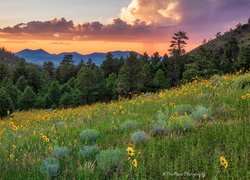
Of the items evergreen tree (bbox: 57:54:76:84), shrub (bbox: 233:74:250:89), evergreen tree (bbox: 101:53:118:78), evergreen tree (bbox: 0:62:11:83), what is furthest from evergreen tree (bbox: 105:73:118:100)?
shrub (bbox: 233:74:250:89)

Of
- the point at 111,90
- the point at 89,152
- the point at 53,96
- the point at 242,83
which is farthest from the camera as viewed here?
the point at 111,90

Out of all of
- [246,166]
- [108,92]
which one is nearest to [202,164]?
[246,166]

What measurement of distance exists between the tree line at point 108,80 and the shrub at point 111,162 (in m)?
35.8

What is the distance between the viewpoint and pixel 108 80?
74375mm

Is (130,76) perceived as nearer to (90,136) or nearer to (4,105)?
(4,105)

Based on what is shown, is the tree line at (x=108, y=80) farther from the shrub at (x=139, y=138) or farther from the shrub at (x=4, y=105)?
the shrub at (x=139, y=138)

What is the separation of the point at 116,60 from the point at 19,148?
8614 cm

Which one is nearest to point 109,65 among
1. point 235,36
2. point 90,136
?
point 235,36

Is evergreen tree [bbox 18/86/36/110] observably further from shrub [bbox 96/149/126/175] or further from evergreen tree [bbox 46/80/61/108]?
shrub [bbox 96/149/126/175]

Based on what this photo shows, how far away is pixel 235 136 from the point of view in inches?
223

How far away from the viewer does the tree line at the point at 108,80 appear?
2167 inches

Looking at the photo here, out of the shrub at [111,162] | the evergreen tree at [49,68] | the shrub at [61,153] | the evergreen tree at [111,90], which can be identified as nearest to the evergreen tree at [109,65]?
the evergreen tree at [111,90]

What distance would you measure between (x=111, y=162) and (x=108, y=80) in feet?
228

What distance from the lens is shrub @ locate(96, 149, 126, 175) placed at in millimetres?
5004
